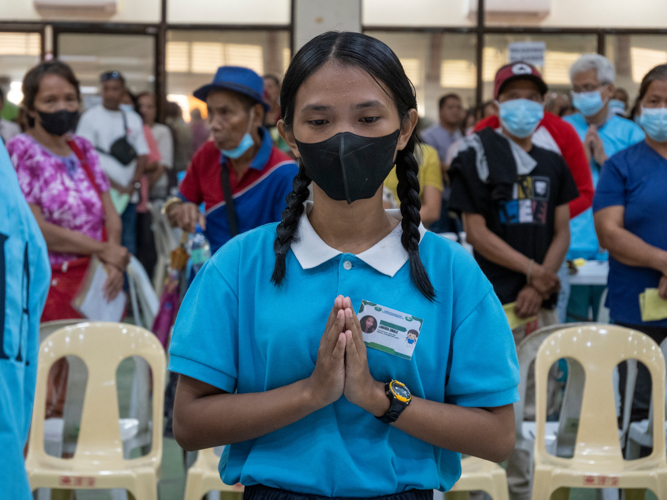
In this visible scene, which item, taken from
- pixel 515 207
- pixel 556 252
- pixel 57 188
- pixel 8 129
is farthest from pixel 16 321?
pixel 8 129

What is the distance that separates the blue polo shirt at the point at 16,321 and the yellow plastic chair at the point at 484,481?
5.89 feet

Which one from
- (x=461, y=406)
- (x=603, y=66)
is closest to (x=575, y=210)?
(x=603, y=66)

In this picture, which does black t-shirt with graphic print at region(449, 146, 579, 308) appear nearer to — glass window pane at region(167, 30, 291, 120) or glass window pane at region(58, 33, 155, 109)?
glass window pane at region(167, 30, 291, 120)

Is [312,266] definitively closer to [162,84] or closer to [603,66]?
[603,66]

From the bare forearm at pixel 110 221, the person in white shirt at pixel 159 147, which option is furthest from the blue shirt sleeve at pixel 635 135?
the person in white shirt at pixel 159 147

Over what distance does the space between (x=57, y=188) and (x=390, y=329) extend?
258cm

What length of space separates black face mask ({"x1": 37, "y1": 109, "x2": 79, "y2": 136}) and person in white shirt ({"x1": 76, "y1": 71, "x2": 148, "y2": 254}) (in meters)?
2.65

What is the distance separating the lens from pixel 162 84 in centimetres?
980

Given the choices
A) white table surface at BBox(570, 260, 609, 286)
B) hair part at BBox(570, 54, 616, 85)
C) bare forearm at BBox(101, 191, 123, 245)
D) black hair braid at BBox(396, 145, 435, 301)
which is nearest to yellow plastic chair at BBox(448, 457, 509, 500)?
black hair braid at BBox(396, 145, 435, 301)

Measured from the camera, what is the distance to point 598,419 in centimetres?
284

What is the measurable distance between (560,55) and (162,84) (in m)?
5.18

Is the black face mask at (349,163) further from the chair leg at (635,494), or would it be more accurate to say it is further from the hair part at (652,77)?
the hair part at (652,77)

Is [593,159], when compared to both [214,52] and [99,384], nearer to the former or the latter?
[99,384]

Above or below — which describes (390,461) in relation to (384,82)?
below
